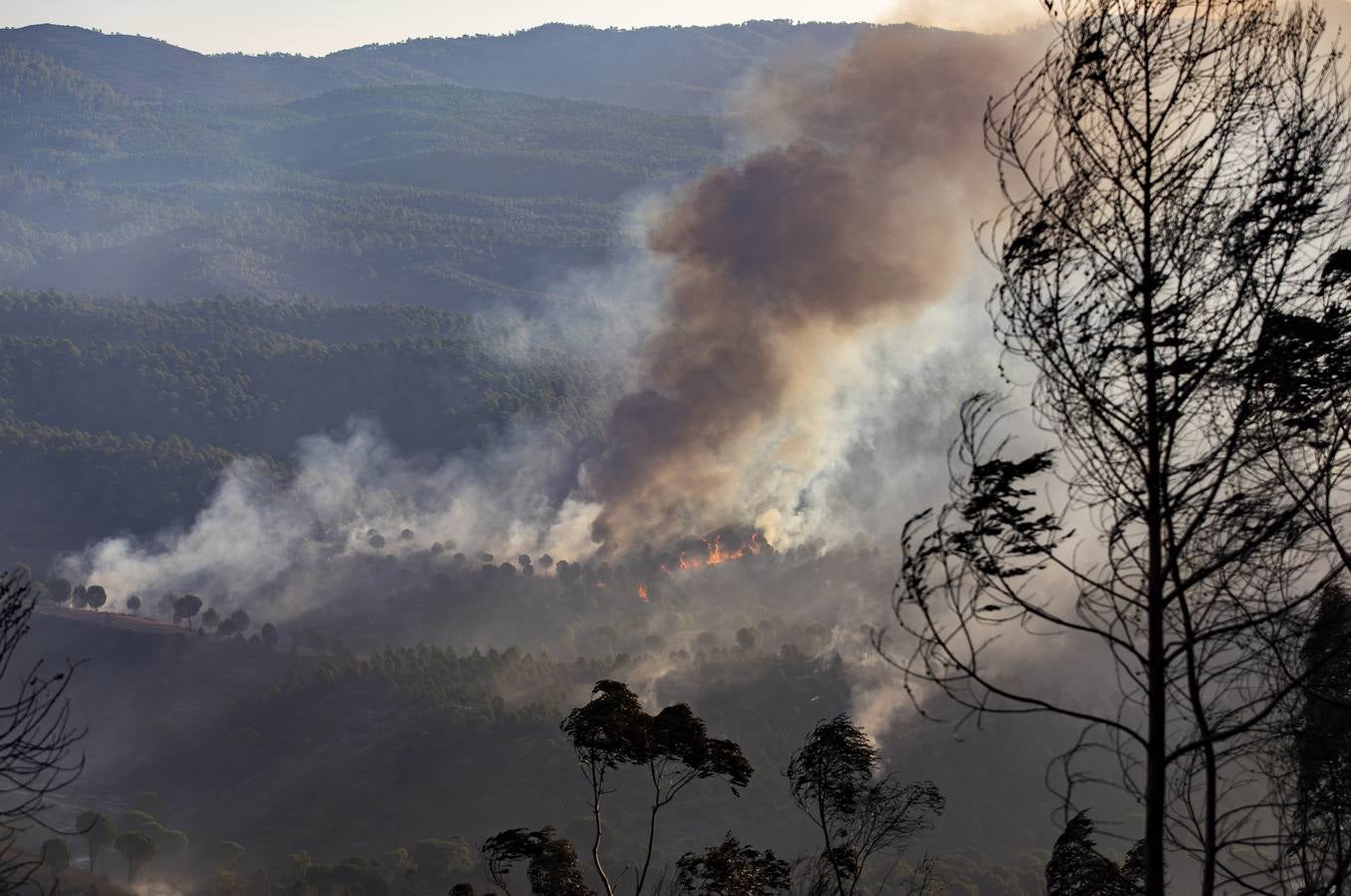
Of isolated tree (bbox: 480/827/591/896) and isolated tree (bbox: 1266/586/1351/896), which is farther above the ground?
isolated tree (bbox: 1266/586/1351/896)

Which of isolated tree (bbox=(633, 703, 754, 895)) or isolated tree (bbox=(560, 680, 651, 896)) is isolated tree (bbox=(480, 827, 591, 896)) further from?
isolated tree (bbox=(633, 703, 754, 895))

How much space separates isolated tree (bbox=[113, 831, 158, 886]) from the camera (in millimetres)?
Answer: 130375

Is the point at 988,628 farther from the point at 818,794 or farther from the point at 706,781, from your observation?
the point at 818,794

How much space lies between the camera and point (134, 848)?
13075 centimetres

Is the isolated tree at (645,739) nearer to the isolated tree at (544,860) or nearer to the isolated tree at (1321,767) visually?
the isolated tree at (544,860)

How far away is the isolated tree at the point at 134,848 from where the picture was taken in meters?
130

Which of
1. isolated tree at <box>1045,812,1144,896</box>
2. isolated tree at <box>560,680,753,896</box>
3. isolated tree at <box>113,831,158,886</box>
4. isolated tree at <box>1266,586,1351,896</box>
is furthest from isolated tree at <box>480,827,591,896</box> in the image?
isolated tree at <box>113,831,158,886</box>

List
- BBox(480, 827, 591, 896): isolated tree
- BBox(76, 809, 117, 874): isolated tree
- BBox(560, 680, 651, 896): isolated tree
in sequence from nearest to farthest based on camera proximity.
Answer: BBox(480, 827, 591, 896): isolated tree < BBox(560, 680, 651, 896): isolated tree < BBox(76, 809, 117, 874): isolated tree

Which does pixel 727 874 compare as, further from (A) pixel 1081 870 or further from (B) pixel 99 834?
(B) pixel 99 834

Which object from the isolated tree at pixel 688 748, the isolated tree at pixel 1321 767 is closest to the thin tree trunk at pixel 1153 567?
the isolated tree at pixel 1321 767

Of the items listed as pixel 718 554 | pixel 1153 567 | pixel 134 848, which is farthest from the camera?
pixel 718 554

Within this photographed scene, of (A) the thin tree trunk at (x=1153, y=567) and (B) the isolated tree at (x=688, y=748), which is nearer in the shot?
(A) the thin tree trunk at (x=1153, y=567)

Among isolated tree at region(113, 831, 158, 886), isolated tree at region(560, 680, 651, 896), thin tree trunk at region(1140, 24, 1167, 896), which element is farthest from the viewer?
isolated tree at region(113, 831, 158, 886)

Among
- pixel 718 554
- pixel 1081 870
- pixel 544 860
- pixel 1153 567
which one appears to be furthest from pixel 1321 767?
pixel 718 554
